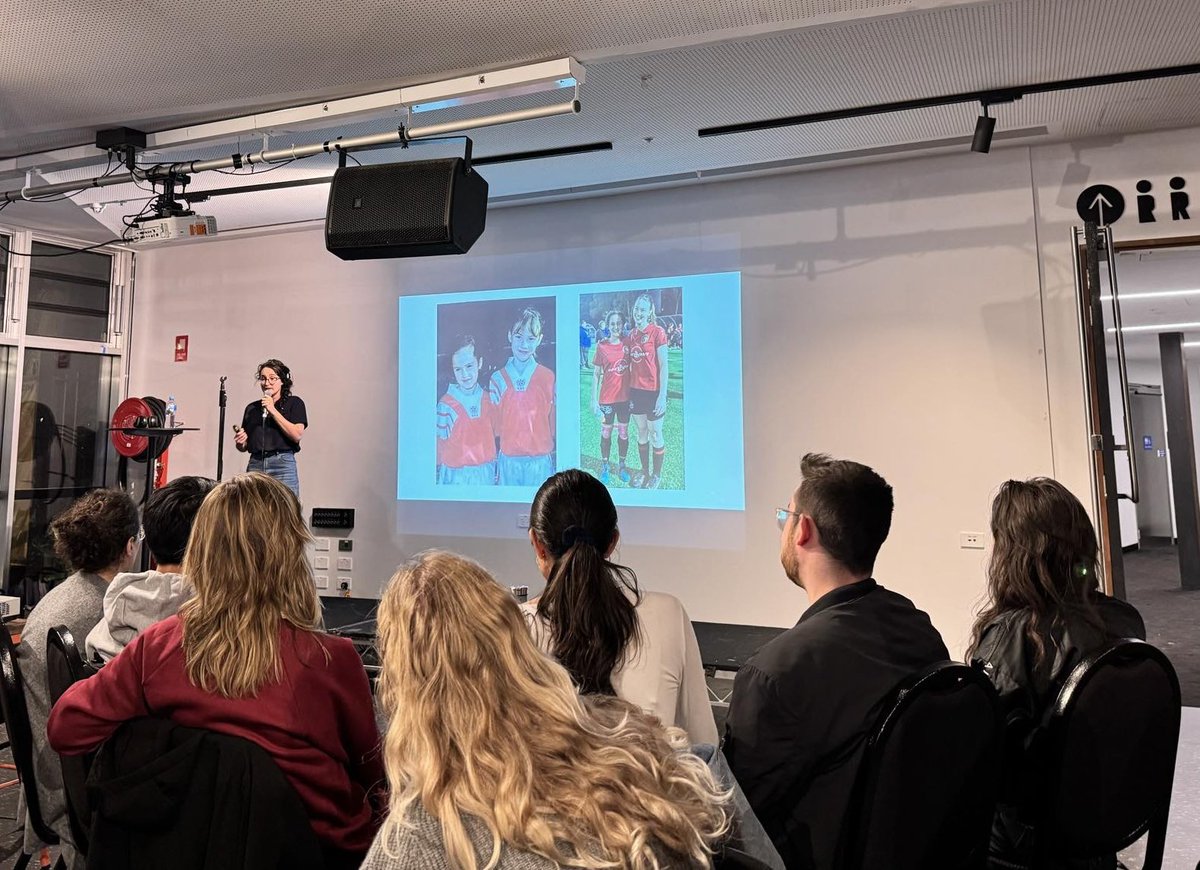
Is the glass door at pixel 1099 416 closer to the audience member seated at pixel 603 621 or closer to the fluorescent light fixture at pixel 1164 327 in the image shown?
the audience member seated at pixel 603 621

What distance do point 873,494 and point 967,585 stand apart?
2.67m

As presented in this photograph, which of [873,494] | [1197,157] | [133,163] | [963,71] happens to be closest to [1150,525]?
[1197,157]

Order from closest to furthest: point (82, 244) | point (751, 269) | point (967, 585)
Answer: point (967, 585), point (751, 269), point (82, 244)

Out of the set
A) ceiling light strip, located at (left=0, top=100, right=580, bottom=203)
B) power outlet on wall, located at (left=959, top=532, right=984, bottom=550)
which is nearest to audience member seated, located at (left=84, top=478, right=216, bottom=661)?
ceiling light strip, located at (left=0, top=100, right=580, bottom=203)

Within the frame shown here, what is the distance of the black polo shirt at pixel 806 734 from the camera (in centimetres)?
133

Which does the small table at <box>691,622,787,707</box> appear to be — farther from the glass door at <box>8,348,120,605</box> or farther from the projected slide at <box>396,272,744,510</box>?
the glass door at <box>8,348,120,605</box>

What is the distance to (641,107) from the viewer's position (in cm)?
352

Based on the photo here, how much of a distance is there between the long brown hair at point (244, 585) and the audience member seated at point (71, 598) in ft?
2.64

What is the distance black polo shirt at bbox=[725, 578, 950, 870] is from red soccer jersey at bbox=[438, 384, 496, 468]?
360cm

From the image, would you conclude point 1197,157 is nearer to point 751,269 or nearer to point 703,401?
point 751,269

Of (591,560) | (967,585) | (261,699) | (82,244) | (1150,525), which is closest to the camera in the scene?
(261,699)

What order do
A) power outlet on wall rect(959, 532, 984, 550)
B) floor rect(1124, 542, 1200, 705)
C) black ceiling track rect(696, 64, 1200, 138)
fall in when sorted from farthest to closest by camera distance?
floor rect(1124, 542, 1200, 705)
power outlet on wall rect(959, 532, 984, 550)
black ceiling track rect(696, 64, 1200, 138)

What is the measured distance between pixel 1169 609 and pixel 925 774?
20.5 ft

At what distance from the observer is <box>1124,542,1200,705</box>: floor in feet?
14.3
